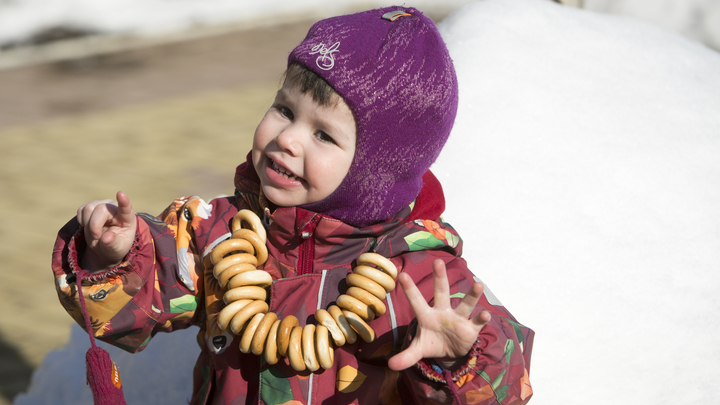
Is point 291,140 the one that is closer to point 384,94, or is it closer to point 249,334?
point 384,94

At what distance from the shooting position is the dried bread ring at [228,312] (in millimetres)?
1299

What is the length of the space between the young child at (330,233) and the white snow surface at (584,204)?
1.17 feet

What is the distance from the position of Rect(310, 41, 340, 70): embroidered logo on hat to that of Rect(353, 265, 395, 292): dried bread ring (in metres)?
0.39

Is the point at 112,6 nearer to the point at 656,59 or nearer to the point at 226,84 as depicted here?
the point at 226,84

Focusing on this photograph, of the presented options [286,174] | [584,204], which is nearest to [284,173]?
[286,174]

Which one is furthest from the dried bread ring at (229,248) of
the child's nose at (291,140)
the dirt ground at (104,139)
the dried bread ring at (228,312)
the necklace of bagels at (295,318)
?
the dirt ground at (104,139)

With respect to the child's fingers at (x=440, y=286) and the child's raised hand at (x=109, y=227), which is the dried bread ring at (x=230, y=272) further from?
the child's fingers at (x=440, y=286)

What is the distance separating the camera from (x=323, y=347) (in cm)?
126

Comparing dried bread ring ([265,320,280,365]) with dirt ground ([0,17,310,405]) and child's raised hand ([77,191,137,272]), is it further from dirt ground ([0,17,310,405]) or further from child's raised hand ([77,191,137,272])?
dirt ground ([0,17,310,405])

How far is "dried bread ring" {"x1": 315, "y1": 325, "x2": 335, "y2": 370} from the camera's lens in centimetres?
126

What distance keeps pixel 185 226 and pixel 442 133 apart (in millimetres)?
594

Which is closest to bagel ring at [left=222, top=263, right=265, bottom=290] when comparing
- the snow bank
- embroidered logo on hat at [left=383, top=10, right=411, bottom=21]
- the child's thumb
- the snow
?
the child's thumb

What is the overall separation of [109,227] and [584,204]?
3.90 ft

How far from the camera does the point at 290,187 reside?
52.7 inches
